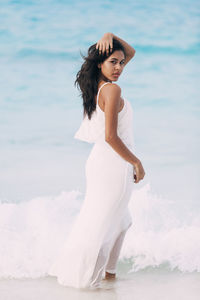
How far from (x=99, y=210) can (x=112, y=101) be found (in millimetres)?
614

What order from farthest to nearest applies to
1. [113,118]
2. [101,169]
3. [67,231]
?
[67,231] < [101,169] < [113,118]

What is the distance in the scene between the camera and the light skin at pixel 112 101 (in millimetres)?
2338

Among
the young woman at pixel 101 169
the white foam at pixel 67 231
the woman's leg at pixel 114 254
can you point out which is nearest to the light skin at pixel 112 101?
the young woman at pixel 101 169

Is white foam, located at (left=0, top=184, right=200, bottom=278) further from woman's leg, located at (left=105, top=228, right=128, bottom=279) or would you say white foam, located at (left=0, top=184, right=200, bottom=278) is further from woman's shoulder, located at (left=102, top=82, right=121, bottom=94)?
woman's shoulder, located at (left=102, top=82, right=121, bottom=94)

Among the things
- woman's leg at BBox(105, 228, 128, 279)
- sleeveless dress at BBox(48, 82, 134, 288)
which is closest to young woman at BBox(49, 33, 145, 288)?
sleeveless dress at BBox(48, 82, 134, 288)

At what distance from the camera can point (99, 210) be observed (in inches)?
95.1

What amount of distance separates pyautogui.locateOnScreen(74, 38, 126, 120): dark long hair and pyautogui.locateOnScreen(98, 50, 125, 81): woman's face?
2cm

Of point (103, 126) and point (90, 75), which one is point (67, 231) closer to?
point (103, 126)

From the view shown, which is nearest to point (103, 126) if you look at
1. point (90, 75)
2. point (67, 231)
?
point (90, 75)

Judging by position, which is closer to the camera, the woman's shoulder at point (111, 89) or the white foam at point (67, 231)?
the woman's shoulder at point (111, 89)

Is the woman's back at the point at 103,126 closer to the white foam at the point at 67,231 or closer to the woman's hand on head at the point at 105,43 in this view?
the woman's hand on head at the point at 105,43

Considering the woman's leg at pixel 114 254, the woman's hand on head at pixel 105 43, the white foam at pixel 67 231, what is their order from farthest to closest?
the white foam at pixel 67 231 < the woman's leg at pixel 114 254 < the woman's hand on head at pixel 105 43

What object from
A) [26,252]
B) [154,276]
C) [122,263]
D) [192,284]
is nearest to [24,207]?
[26,252]

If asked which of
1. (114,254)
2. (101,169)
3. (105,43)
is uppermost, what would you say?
(105,43)
